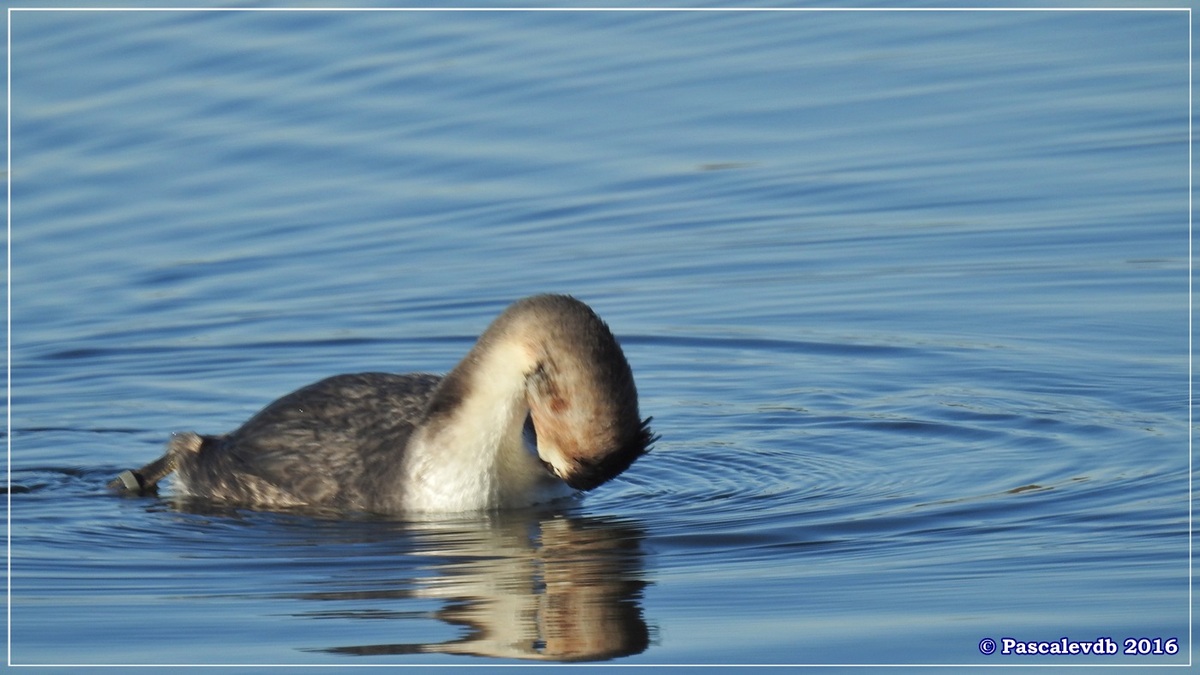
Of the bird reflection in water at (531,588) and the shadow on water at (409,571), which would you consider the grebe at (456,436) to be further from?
the bird reflection in water at (531,588)

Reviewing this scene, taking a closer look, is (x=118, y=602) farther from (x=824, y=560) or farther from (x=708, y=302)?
(x=708, y=302)

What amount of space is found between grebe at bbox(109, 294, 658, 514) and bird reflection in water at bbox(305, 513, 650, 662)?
0.88 ft

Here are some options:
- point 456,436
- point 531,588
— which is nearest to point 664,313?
point 456,436

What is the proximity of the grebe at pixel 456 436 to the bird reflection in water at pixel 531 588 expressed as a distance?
0.88ft

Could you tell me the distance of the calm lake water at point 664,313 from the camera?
8633 millimetres

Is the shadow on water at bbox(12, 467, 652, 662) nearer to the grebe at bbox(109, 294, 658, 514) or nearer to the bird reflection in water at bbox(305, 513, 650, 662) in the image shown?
the bird reflection in water at bbox(305, 513, 650, 662)

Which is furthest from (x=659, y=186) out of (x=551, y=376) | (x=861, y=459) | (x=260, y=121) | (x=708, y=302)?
(x=551, y=376)

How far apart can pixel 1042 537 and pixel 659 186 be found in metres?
8.10

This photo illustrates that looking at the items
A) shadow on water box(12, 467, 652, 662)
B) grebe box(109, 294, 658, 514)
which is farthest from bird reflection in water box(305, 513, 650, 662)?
grebe box(109, 294, 658, 514)

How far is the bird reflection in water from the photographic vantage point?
8164mm

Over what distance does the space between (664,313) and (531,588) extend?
5598 mm

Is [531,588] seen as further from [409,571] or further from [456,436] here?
[456,436]

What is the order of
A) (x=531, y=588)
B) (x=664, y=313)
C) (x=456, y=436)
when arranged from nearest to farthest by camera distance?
1. (x=531, y=588)
2. (x=456, y=436)
3. (x=664, y=313)

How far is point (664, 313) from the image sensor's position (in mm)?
14312
